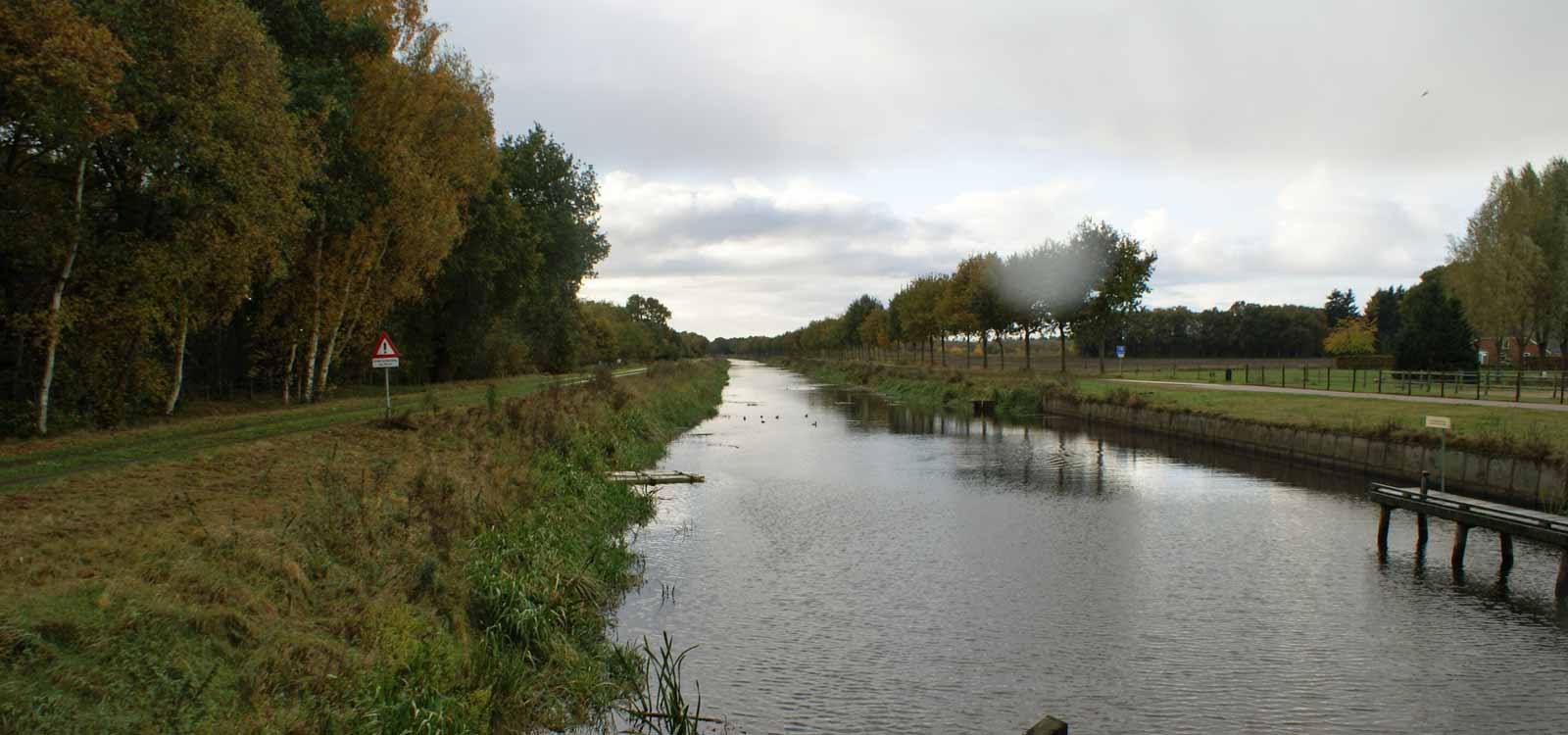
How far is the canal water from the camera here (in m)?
8.62

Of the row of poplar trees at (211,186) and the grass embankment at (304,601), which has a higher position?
the row of poplar trees at (211,186)

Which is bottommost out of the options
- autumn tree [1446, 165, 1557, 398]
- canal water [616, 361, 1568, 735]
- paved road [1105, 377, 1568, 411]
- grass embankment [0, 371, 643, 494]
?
canal water [616, 361, 1568, 735]

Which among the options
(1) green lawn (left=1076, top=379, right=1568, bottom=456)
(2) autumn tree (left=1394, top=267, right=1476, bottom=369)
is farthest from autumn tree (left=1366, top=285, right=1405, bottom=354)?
(1) green lawn (left=1076, top=379, right=1568, bottom=456)

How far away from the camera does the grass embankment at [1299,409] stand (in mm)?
19281

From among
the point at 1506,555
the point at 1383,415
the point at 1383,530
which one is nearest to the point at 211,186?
the point at 1383,530

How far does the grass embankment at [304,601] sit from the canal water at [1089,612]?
148 cm

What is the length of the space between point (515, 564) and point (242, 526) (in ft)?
10.6

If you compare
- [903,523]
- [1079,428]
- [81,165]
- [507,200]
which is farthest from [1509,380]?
[81,165]

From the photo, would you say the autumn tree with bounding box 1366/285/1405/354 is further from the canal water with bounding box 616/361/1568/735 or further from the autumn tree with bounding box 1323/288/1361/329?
the canal water with bounding box 616/361/1568/735

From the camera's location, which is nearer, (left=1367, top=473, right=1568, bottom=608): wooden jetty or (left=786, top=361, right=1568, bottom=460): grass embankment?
(left=1367, top=473, right=1568, bottom=608): wooden jetty

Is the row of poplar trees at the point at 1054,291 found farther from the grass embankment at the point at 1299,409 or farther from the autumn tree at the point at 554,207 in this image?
the autumn tree at the point at 554,207

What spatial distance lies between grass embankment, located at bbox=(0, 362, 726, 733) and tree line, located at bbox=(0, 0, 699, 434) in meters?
5.91

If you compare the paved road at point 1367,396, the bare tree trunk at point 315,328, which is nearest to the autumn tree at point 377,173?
the bare tree trunk at point 315,328

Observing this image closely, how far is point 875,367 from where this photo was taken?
7831 centimetres
